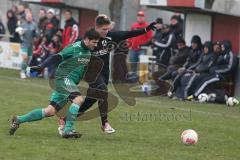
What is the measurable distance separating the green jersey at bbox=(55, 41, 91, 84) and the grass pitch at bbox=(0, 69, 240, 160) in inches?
37.3

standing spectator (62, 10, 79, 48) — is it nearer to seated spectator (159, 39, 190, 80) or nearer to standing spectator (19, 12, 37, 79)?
standing spectator (19, 12, 37, 79)

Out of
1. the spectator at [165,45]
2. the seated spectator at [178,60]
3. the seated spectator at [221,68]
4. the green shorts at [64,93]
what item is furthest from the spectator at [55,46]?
the green shorts at [64,93]

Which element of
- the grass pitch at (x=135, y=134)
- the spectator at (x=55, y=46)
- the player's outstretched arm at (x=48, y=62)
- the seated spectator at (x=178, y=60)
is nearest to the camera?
the grass pitch at (x=135, y=134)

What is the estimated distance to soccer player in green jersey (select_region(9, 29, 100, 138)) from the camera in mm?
10586

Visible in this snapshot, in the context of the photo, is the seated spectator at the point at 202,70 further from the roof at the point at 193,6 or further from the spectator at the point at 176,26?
the spectator at the point at 176,26

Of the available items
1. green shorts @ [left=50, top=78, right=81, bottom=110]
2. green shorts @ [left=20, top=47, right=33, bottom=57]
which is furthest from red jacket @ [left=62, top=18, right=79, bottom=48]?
green shorts @ [left=50, top=78, right=81, bottom=110]

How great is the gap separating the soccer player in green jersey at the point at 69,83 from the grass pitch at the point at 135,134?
0.85ft

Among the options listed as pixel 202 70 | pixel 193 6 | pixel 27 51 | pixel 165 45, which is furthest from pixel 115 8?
pixel 202 70

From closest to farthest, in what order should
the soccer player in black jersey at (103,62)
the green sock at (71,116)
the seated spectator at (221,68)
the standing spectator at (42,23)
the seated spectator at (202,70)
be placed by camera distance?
the green sock at (71,116), the soccer player in black jersey at (103,62), the seated spectator at (221,68), the seated spectator at (202,70), the standing spectator at (42,23)

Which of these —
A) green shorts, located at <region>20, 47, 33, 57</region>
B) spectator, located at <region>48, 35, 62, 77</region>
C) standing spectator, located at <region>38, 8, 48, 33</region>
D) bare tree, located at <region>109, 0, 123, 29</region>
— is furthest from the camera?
standing spectator, located at <region>38, 8, 48, 33</region>

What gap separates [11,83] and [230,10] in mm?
6596

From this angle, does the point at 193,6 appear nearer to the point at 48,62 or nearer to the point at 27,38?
the point at 27,38

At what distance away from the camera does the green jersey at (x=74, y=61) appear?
34.9ft

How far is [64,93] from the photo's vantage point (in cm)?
1073
